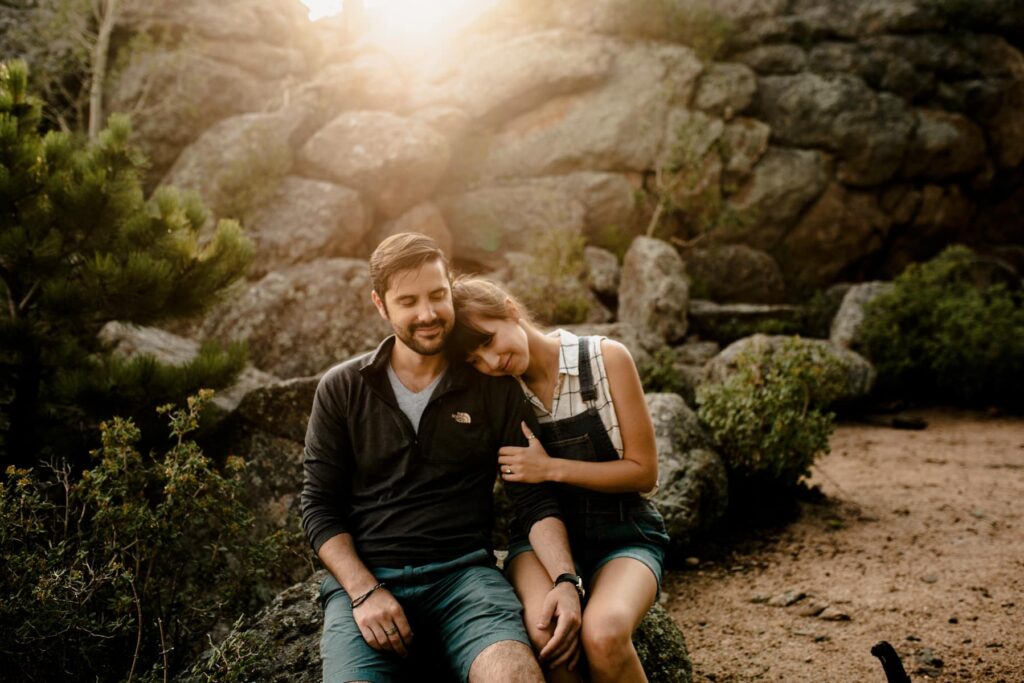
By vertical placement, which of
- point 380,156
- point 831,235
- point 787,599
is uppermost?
point 380,156

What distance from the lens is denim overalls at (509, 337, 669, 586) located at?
2666mm

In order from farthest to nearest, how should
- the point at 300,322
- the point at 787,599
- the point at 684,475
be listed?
the point at 300,322
the point at 684,475
the point at 787,599

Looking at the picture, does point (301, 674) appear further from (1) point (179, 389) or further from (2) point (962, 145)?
(2) point (962, 145)

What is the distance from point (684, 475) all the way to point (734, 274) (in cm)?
839

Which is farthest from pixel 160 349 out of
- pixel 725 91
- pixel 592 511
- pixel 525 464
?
pixel 725 91

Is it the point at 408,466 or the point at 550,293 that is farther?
the point at 550,293

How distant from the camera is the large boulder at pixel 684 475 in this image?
448cm

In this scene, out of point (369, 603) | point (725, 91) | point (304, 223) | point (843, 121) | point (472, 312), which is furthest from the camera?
point (843, 121)

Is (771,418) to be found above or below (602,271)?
below

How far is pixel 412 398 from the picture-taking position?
2.71m

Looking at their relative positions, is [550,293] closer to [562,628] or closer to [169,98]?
[169,98]

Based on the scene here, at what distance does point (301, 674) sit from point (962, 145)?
49.9 feet

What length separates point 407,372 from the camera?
108 inches

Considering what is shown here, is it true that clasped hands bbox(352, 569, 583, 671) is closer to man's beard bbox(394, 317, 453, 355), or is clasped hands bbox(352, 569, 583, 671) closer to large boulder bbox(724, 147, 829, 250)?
man's beard bbox(394, 317, 453, 355)
